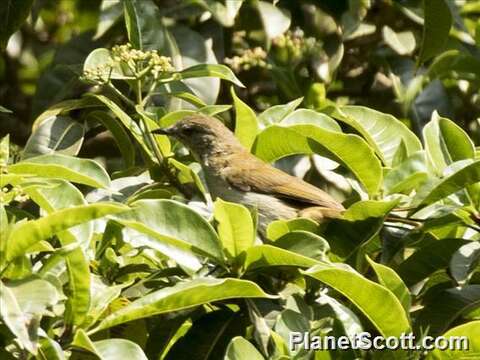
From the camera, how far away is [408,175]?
3.94 m

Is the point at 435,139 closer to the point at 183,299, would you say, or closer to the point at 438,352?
the point at 438,352

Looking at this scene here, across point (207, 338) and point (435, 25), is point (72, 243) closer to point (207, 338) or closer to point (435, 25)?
point (207, 338)

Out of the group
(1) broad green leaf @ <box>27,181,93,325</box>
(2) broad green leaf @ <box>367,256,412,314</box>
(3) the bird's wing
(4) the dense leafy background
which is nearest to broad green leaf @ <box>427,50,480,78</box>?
(4) the dense leafy background

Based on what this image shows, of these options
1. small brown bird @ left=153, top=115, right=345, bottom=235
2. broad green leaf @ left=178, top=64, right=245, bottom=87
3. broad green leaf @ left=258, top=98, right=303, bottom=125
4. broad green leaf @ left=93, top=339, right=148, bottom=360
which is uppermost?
broad green leaf @ left=178, top=64, right=245, bottom=87

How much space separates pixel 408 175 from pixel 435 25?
1.44 meters

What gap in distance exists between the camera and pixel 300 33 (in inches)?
231

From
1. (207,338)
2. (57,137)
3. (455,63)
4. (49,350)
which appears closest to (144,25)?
(57,137)

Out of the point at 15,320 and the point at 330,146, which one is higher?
the point at 330,146

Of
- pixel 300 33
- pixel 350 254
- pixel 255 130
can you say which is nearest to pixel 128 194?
pixel 255 130

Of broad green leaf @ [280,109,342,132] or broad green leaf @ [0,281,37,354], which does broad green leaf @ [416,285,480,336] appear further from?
broad green leaf @ [0,281,37,354]

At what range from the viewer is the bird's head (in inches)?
198

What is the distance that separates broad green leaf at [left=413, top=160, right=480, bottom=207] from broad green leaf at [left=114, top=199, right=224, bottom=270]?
0.79m

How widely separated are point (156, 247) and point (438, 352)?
0.92 m

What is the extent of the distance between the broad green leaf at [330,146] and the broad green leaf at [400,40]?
2.21 metres
